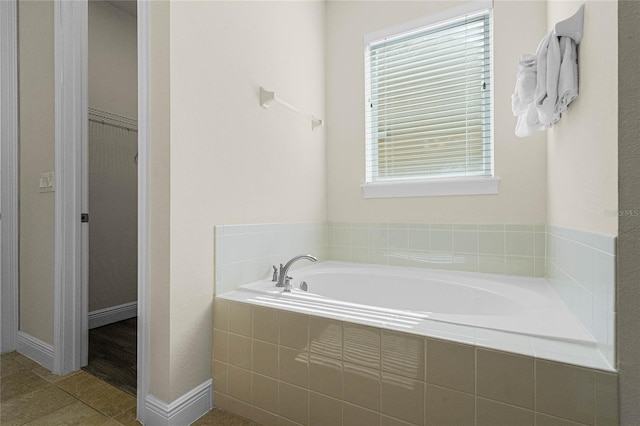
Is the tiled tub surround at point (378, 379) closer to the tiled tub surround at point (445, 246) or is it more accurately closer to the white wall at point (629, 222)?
the white wall at point (629, 222)

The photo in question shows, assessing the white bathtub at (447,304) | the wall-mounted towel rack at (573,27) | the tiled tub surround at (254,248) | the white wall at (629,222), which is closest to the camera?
the white wall at (629,222)

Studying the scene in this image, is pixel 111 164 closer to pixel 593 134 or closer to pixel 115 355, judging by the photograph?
pixel 115 355

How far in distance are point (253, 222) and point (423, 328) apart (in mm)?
1043

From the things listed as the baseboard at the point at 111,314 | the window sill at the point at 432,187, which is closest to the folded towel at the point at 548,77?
the window sill at the point at 432,187

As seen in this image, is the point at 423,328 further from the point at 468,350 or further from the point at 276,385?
the point at 276,385

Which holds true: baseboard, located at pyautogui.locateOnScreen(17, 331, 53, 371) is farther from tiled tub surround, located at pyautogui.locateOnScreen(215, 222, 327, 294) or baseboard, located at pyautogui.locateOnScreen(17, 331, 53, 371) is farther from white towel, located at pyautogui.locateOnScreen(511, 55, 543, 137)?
white towel, located at pyautogui.locateOnScreen(511, 55, 543, 137)

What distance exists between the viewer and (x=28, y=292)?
194cm

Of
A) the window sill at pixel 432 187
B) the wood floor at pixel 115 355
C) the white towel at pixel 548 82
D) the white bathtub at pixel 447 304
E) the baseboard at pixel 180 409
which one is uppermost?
the white towel at pixel 548 82

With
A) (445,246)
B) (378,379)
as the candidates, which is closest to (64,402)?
(378,379)

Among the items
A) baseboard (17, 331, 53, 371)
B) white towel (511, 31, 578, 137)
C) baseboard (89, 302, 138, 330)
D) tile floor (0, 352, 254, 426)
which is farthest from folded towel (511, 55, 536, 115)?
baseboard (89, 302, 138, 330)

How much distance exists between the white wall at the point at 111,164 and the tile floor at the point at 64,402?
80 cm

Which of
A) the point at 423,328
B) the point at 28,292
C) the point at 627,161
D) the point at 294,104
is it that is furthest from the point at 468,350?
the point at 28,292

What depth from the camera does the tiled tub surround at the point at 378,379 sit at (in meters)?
0.88

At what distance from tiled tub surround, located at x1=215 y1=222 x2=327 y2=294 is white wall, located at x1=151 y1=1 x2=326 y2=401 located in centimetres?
5
